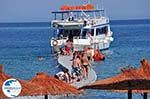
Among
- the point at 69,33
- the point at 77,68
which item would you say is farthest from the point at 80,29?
the point at 77,68

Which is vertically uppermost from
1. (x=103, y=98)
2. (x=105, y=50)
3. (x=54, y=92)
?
(x=54, y=92)

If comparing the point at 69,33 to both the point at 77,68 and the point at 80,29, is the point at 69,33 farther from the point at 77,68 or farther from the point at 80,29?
the point at 77,68

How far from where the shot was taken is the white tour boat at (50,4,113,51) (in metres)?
59.2

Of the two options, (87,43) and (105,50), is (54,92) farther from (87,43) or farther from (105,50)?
(105,50)

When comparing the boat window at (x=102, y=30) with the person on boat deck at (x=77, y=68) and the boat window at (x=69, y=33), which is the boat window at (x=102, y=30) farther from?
the person on boat deck at (x=77, y=68)

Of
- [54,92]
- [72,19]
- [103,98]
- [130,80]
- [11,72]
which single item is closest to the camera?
[130,80]

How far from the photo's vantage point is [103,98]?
29.9m

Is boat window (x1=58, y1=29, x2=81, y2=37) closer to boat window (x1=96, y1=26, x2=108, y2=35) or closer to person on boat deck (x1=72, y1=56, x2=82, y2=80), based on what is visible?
boat window (x1=96, y1=26, x2=108, y2=35)

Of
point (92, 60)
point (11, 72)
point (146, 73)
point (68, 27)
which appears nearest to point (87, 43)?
point (68, 27)

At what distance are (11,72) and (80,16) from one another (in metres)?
20.9

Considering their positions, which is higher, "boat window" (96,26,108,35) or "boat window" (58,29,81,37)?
"boat window" (58,29,81,37)

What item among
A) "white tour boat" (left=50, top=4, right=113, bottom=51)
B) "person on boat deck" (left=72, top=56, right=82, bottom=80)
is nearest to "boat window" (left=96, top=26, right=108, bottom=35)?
"white tour boat" (left=50, top=4, right=113, bottom=51)

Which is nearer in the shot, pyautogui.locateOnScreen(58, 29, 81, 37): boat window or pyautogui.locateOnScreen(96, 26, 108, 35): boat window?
pyautogui.locateOnScreen(58, 29, 81, 37): boat window

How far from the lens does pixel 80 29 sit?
6050cm
